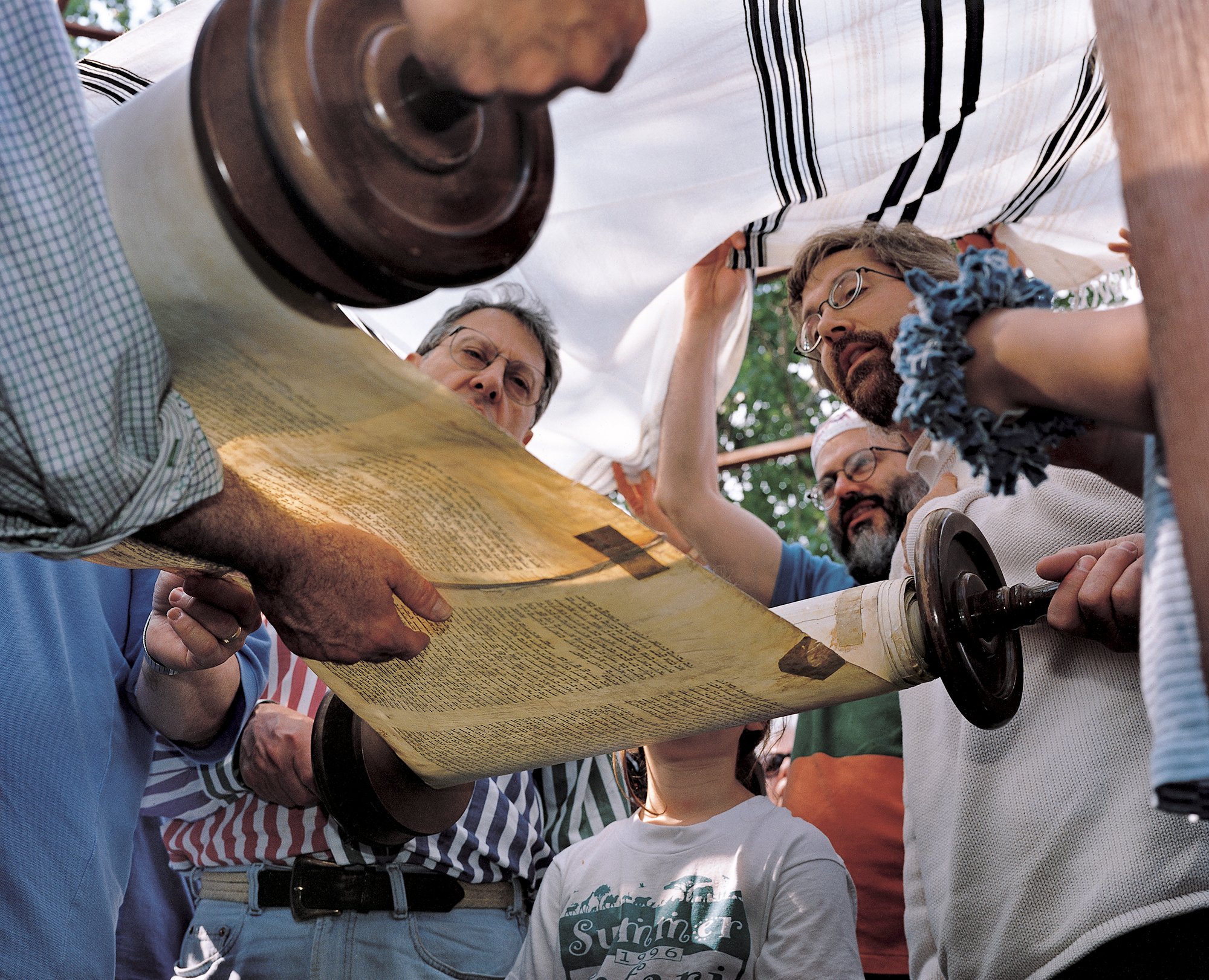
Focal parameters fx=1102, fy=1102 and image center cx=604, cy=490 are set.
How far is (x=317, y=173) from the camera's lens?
0.78m

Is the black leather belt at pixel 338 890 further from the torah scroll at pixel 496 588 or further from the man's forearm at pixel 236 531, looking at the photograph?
the man's forearm at pixel 236 531

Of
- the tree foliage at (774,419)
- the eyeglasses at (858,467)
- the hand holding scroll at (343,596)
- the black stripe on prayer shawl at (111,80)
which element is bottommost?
the tree foliage at (774,419)

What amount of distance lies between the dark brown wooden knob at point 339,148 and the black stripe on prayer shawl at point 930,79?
3.66ft

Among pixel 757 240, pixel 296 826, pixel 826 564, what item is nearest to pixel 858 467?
pixel 826 564

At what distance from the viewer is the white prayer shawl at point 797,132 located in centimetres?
171

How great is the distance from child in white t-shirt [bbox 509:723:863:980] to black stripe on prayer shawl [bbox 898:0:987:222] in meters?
1.07

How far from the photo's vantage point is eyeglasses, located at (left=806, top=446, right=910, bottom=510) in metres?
3.13

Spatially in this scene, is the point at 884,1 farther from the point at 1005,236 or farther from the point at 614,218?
the point at 1005,236

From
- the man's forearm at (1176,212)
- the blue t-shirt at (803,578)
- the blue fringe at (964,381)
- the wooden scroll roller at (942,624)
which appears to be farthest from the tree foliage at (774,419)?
the man's forearm at (1176,212)

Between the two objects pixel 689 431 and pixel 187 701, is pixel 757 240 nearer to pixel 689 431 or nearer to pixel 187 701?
pixel 689 431

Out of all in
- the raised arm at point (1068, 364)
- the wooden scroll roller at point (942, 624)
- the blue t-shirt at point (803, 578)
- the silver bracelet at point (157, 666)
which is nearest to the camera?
the raised arm at point (1068, 364)

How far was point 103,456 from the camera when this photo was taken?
896mm

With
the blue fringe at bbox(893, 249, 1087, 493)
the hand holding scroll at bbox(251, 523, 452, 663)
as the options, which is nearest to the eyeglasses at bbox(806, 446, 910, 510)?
the hand holding scroll at bbox(251, 523, 452, 663)

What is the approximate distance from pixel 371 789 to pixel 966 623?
0.81 m
